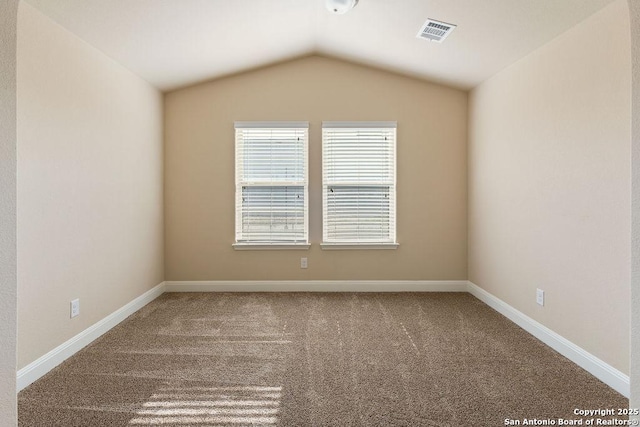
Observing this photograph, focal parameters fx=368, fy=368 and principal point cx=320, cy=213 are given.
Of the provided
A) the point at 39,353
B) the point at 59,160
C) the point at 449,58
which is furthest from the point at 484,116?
the point at 39,353

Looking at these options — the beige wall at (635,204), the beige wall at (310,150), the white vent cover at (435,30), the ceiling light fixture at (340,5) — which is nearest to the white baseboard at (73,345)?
the beige wall at (310,150)

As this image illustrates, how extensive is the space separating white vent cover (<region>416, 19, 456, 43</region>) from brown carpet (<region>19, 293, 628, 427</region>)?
258 centimetres

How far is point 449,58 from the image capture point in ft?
12.1

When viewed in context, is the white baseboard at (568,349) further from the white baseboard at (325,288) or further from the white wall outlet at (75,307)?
the white wall outlet at (75,307)

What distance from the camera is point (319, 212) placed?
4.50 m

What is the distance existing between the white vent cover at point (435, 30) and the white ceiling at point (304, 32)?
2.3 inches

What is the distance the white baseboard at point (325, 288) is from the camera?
14.7ft

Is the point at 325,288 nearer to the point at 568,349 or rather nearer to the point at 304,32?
the point at 568,349

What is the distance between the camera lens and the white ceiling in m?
2.64

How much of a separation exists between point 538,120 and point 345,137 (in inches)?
81.7

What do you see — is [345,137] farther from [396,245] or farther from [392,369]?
[392,369]

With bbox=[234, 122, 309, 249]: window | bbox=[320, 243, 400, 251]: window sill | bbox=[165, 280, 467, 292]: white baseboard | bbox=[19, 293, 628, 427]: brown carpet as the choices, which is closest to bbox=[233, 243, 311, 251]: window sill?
bbox=[234, 122, 309, 249]: window

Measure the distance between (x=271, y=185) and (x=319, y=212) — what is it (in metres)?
0.67

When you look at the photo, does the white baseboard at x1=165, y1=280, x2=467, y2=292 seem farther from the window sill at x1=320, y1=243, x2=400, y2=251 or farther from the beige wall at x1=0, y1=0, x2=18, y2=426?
the beige wall at x1=0, y1=0, x2=18, y2=426
